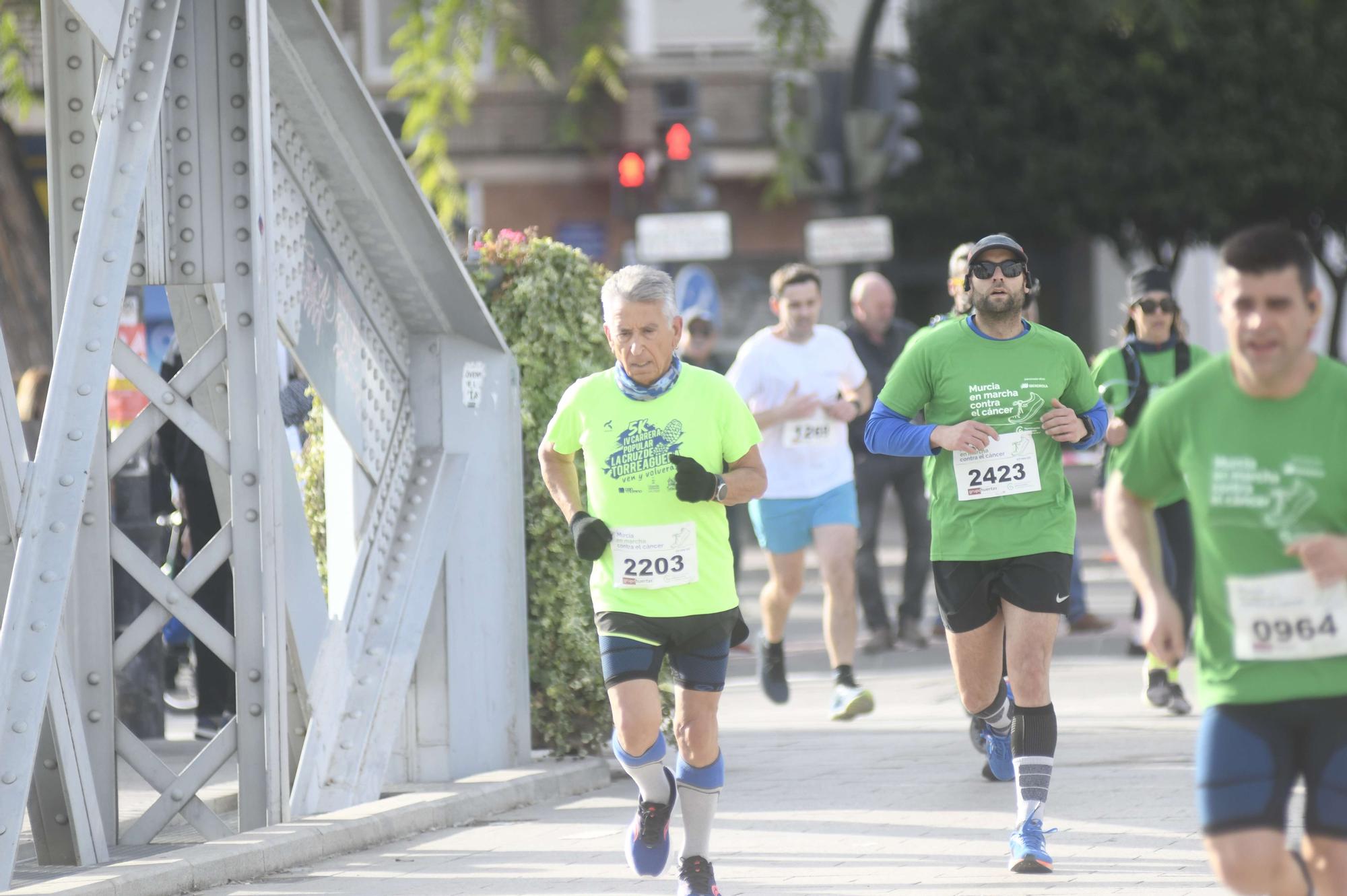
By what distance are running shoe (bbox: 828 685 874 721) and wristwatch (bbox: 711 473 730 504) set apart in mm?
4205

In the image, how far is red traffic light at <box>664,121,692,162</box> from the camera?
57.9ft

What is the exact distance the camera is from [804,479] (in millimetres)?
10016

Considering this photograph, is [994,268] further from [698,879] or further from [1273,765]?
[1273,765]

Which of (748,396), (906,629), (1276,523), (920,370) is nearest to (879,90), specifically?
(906,629)

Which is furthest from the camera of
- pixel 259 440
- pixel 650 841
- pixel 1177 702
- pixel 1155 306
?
pixel 1155 306

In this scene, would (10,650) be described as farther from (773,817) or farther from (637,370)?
(773,817)

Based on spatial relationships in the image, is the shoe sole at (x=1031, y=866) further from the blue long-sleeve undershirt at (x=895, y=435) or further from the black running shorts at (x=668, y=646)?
the blue long-sleeve undershirt at (x=895, y=435)

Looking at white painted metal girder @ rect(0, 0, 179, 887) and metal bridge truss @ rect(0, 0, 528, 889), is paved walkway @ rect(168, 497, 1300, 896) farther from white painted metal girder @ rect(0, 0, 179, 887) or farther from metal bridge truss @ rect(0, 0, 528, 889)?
white painted metal girder @ rect(0, 0, 179, 887)

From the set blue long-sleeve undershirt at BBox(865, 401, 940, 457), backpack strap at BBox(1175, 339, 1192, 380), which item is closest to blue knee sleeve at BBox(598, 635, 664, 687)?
blue long-sleeve undershirt at BBox(865, 401, 940, 457)

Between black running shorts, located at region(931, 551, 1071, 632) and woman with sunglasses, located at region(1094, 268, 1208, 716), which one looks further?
woman with sunglasses, located at region(1094, 268, 1208, 716)

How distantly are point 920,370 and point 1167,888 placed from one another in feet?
6.03

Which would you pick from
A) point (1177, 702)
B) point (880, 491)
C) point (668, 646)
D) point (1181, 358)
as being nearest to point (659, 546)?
point (668, 646)

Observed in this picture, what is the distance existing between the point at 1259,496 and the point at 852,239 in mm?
12271

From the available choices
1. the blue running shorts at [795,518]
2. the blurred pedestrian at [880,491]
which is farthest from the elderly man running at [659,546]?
the blurred pedestrian at [880,491]
